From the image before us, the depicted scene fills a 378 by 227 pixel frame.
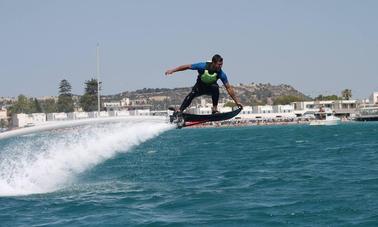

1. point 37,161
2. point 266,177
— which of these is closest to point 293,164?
point 266,177

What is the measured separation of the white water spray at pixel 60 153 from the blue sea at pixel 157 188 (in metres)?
0.05

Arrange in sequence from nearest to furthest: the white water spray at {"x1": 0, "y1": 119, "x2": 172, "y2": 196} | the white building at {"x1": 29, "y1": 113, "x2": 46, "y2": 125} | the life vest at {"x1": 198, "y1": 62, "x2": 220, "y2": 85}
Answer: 1. the life vest at {"x1": 198, "y1": 62, "x2": 220, "y2": 85}
2. the white building at {"x1": 29, "y1": 113, "x2": 46, "y2": 125}
3. the white water spray at {"x1": 0, "y1": 119, "x2": 172, "y2": 196}

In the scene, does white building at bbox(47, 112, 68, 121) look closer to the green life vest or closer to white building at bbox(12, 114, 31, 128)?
white building at bbox(12, 114, 31, 128)

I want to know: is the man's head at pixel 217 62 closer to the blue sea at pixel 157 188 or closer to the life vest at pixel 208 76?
the life vest at pixel 208 76

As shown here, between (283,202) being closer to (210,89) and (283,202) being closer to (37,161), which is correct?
(210,89)

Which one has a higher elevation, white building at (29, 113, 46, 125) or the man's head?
the man's head

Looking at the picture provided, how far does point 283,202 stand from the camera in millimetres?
22844

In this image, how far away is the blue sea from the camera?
67.1 ft

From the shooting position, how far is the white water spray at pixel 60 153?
89.0 feet

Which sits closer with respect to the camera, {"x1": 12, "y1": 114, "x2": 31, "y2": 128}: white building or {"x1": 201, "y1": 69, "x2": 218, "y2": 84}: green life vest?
{"x1": 201, "y1": 69, "x2": 218, "y2": 84}: green life vest

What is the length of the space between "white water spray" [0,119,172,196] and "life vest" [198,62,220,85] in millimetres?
3601

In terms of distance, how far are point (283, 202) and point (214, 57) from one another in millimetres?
5594

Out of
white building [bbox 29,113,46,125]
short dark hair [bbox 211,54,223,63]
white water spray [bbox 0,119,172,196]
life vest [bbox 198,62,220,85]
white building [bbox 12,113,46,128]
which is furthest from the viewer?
white water spray [bbox 0,119,172,196]

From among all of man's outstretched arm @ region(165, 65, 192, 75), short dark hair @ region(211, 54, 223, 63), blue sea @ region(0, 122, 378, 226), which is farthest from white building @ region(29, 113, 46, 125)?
short dark hair @ region(211, 54, 223, 63)
